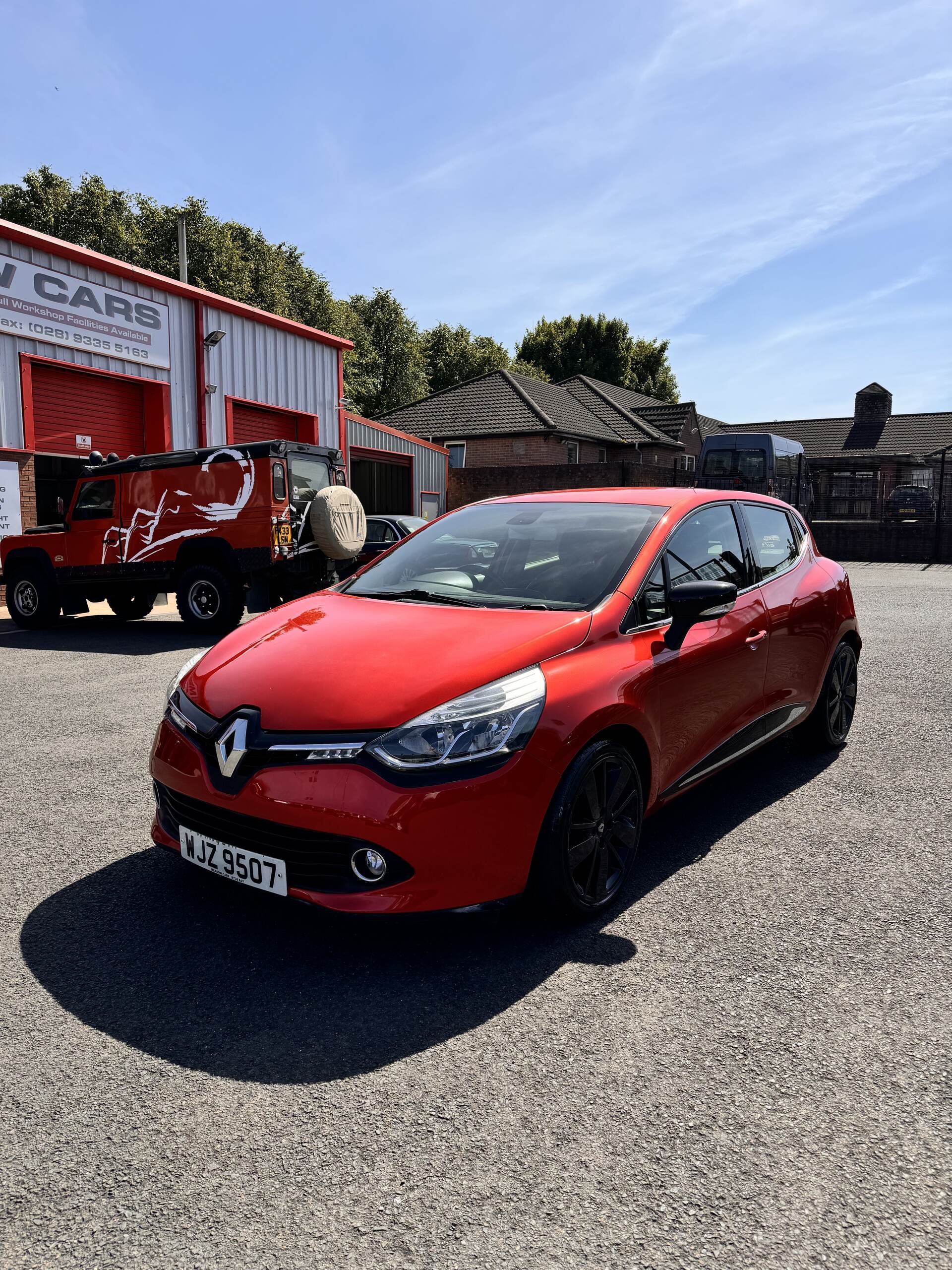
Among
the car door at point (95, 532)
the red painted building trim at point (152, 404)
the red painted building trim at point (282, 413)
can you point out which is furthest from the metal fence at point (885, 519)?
the car door at point (95, 532)

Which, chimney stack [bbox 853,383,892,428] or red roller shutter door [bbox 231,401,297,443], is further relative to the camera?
chimney stack [bbox 853,383,892,428]

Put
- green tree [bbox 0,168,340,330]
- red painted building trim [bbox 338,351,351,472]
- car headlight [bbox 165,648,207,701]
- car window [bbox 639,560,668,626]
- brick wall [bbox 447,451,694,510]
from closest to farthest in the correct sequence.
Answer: car headlight [bbox 165,648,207,701], car window [bbox 639,560,668,626], red painted building trim [bbox 338,351,351,472], brick wall [bbox 447,451,694,510], green tree [bbox 0,168,340,330]

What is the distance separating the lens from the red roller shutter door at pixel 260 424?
60.9 ft

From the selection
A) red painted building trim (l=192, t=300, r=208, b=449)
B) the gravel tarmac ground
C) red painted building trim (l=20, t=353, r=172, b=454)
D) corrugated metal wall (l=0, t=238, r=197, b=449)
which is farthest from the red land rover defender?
the gravel tarmac ground

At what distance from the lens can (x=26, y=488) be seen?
14227 millimetres

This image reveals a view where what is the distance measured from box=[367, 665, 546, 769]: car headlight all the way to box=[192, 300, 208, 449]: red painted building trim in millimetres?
15730

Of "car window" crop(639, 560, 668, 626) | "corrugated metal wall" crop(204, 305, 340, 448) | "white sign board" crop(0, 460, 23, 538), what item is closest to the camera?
"car window" crop(639, 560, 668, 626)

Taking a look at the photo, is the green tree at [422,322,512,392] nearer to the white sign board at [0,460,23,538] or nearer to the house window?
the house window

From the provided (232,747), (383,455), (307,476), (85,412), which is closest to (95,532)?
(307,476)

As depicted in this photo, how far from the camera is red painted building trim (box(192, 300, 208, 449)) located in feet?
56.5

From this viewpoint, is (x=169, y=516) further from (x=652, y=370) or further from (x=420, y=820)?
(x=652, y=370)

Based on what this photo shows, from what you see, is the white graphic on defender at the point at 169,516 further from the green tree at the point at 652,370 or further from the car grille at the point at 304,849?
the green tree at the point at 652,370

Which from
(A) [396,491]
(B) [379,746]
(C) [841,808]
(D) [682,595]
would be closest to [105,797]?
(B) [379,746]

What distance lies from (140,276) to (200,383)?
2182mm
